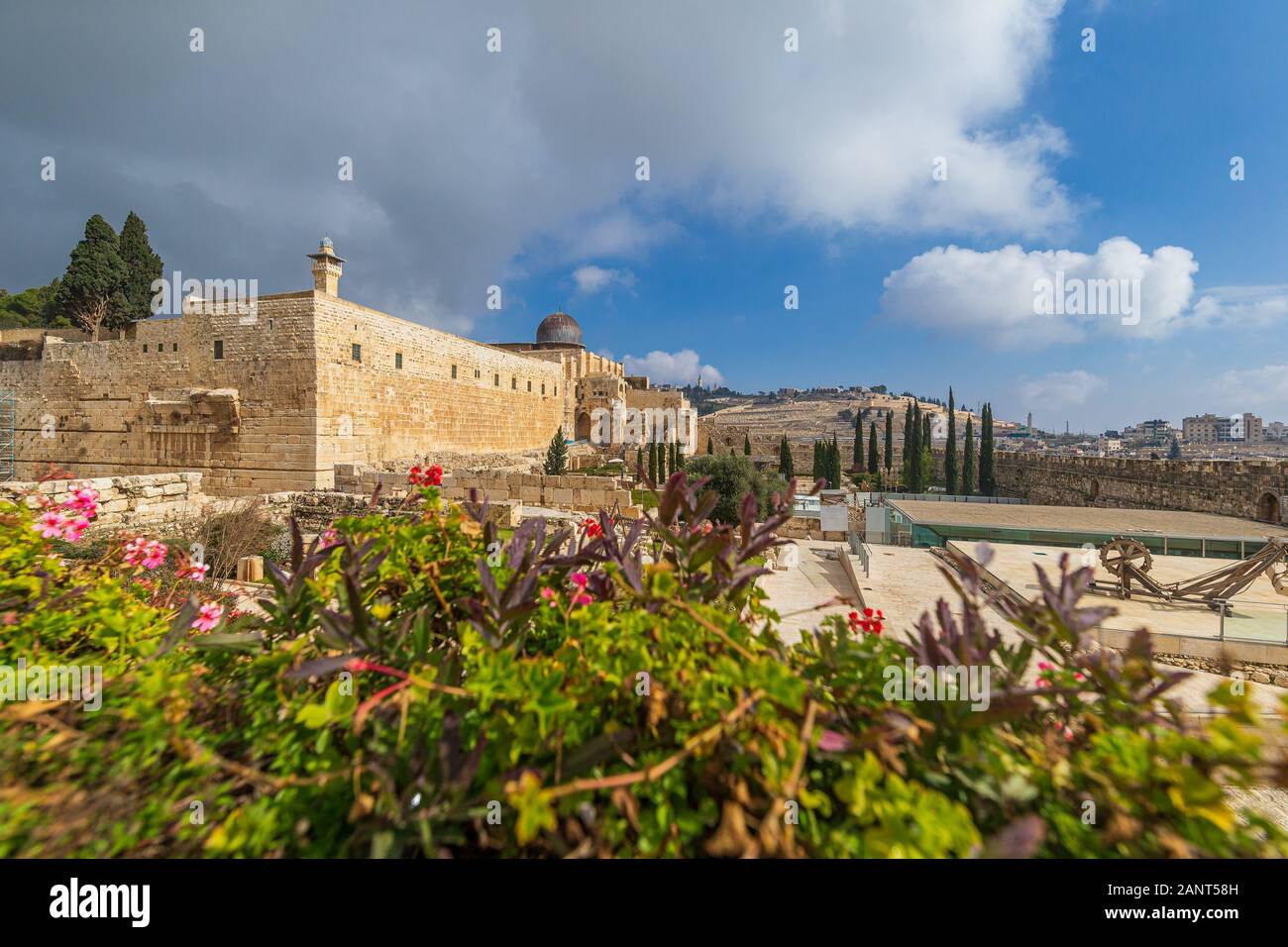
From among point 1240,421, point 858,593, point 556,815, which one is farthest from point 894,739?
point 1240,421

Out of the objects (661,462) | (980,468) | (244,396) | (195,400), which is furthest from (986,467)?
(195,400)

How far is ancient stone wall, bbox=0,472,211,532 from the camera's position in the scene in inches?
318

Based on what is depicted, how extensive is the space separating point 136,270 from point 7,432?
63.3 feet

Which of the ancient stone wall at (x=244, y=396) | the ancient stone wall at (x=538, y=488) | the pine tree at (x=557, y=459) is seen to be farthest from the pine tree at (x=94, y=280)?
the ancient stone wall at (x=538, y=488)

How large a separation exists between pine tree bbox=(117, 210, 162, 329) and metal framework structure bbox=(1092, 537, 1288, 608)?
4338cm

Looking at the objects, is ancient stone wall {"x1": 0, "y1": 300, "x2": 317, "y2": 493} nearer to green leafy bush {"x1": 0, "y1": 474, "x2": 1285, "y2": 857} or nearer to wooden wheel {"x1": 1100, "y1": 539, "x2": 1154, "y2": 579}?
green leafy bush {"x1": 0, "y1": 474, "x2": 1285, "y2": 857}

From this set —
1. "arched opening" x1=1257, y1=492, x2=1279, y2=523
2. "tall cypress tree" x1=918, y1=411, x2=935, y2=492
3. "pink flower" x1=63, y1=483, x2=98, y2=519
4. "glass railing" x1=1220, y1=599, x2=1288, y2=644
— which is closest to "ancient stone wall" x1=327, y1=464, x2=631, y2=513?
"pink flower" x1=63, y1=483, x2=98, y2=519

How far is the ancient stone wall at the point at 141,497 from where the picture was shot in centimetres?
809

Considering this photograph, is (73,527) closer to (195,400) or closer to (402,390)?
(402,390)

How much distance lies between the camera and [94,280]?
27781 mm

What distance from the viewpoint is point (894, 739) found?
35.2 inches
